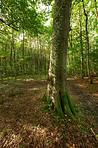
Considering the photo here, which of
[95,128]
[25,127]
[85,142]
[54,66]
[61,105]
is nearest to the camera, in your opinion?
[85,142]

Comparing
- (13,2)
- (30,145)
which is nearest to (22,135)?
(30,145)

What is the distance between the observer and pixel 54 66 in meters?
2.70

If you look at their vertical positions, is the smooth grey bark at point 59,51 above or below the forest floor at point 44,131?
above

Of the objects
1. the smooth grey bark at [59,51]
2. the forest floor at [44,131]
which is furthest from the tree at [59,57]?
the forest floor at [44,131]

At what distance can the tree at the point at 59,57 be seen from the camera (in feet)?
7.95

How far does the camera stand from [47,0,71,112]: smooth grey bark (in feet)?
7.93

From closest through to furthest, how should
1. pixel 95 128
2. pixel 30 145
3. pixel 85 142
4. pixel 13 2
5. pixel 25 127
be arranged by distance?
pixel 30 145 → pixel 85 142 → pixel 25 127 → pixel 95 128 → pixel 13 2

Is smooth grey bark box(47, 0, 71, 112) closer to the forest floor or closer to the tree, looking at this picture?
the tree

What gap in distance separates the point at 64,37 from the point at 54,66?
1255 mm

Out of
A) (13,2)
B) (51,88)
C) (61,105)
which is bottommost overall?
(61,105)

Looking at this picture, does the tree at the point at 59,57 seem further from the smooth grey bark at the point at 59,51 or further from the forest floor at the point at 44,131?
the forest floor at the point at 44,131

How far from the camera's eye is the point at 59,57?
2.59 m

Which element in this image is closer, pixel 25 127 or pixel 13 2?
pixel 25 127

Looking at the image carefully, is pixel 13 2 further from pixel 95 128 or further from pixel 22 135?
pixel 95 128
